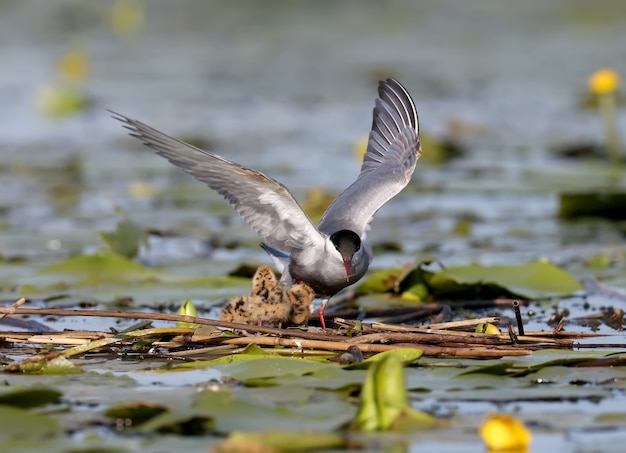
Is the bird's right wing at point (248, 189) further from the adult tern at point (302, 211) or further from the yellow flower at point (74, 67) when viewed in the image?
the yellow flower at point (74, 67)

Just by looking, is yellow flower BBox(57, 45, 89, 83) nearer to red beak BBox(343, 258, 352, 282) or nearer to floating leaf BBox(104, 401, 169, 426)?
red beak BBox(343, 258, 352, 282)

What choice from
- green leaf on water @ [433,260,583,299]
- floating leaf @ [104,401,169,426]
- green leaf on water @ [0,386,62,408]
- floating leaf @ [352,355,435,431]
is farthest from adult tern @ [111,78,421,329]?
floating leaf @ [352,355,435,431]

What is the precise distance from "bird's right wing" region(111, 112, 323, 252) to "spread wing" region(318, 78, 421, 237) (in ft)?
0.90

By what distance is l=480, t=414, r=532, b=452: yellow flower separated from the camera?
379cm

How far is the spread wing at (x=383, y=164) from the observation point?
23.0ft

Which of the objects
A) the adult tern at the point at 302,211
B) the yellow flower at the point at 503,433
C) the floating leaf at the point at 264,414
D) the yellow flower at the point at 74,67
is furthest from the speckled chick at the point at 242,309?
the yellow flower at the point at 74,67

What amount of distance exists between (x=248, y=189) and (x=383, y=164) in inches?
57.3

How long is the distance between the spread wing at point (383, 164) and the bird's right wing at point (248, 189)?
0.27 metres

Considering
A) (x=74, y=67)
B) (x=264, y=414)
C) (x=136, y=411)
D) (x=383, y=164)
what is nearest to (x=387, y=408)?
(x=264, y=414)

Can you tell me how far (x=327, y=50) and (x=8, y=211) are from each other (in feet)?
43.4

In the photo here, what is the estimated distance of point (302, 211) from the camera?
642 centimetres

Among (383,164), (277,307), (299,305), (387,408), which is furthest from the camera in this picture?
(383,164)

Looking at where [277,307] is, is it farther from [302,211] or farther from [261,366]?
[261,366]

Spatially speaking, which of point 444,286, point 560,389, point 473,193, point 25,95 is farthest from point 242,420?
point 25,95
